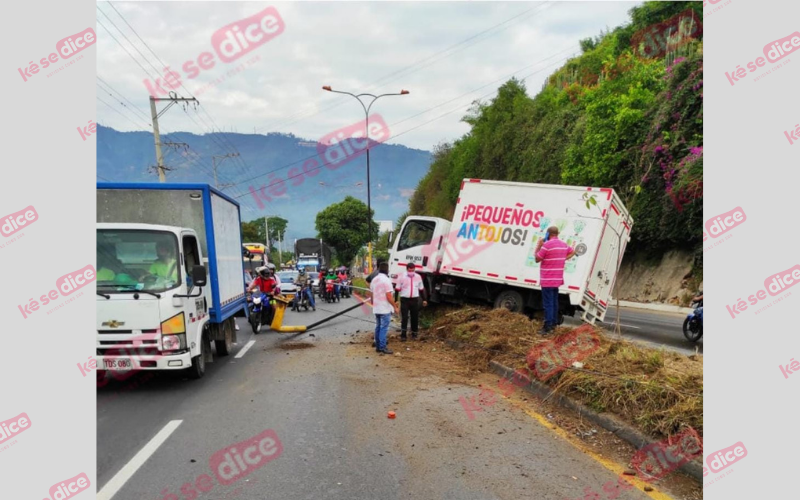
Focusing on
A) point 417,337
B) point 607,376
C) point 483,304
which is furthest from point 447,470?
point 483,304

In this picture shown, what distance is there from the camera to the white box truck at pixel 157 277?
633 cm

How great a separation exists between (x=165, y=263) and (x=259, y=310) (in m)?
5.84

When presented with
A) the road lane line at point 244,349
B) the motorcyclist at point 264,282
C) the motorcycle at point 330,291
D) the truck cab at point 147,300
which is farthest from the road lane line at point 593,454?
the motorcycle at point 330,291

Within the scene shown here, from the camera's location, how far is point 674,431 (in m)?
4.41

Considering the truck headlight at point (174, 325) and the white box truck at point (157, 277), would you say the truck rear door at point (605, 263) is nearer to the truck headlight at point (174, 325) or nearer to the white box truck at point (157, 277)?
the white box truck at point (157, 277)

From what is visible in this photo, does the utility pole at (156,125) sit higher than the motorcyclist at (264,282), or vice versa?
the utility pole at (156,125)

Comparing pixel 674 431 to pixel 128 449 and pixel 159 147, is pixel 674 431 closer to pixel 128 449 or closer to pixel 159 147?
pixel 128 449

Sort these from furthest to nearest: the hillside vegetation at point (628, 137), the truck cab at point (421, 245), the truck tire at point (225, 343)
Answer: the hillside vegetation at point (628, 137) < the truck cab at point (421, 245) < the truck tire at point (225, 343)

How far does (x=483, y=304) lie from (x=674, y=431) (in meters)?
8.38

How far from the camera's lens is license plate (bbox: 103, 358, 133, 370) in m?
6.31

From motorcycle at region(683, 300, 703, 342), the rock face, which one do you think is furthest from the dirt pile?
the rock face

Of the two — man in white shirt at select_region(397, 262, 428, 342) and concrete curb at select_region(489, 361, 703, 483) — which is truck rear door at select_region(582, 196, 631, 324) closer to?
man in white shirt at select_region(397, 262, 428, 342)

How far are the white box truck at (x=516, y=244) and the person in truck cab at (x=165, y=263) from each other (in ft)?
21.9
